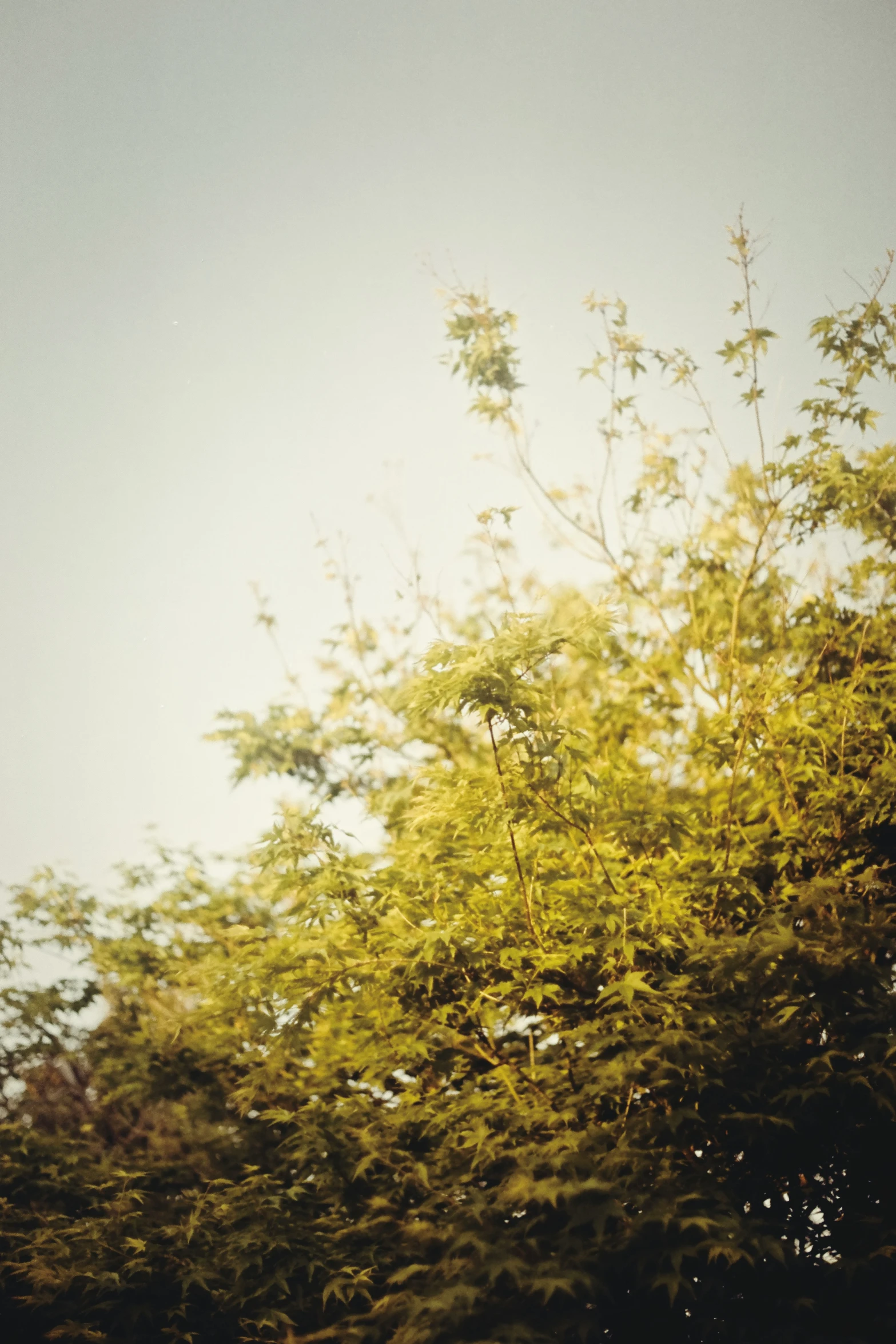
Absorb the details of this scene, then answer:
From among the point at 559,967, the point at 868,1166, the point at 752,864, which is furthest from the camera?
the point at 752,864

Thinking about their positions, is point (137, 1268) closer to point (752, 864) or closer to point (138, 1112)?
point (138, 1112)

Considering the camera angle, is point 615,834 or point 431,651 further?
point 615,834

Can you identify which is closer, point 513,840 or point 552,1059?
point 513,840

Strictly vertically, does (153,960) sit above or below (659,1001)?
above

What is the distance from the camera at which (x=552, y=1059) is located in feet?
14.6

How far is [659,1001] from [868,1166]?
1051 millimetres

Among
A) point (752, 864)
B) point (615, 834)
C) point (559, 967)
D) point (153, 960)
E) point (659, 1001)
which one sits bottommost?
point (659, 1001)

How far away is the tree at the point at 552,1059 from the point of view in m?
2.78

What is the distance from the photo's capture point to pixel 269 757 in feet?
24.2

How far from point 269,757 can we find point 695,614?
4654 millimetres

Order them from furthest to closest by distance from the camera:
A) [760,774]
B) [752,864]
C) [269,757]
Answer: [269,757] < [760,774] < [752,864]

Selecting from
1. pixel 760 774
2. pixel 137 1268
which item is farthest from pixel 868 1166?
pixel 137 1268

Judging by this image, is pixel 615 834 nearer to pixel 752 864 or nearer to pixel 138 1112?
pixel 752 864

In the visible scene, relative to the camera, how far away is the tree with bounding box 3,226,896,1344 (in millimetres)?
2775
